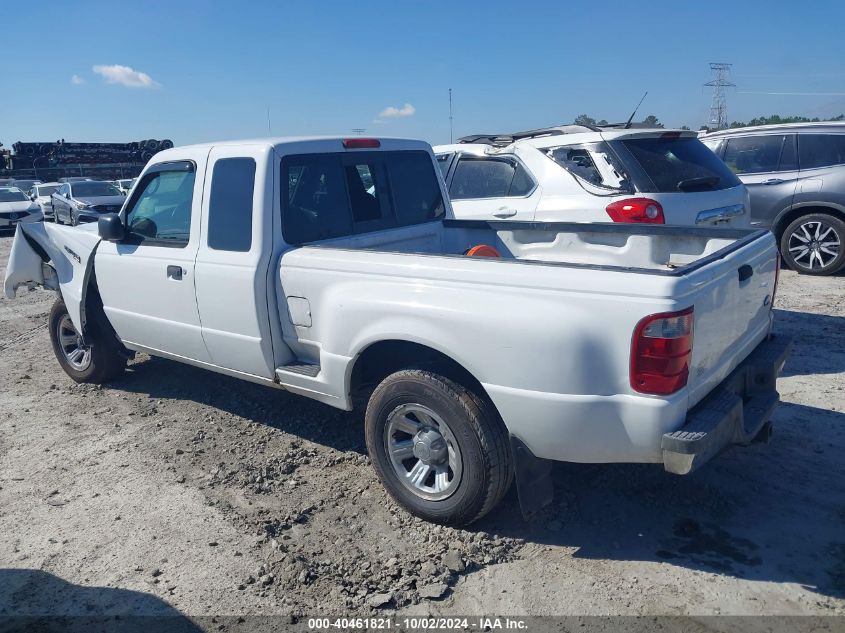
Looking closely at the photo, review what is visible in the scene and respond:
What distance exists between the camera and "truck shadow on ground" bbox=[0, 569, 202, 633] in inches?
123

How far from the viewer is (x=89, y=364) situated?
6.11 metres

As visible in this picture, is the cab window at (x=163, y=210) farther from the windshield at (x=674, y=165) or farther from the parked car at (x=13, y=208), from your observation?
the parked car at (x=13, y=208)

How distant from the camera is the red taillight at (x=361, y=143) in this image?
188 inches

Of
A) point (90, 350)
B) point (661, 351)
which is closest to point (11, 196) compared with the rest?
point (90, 350)

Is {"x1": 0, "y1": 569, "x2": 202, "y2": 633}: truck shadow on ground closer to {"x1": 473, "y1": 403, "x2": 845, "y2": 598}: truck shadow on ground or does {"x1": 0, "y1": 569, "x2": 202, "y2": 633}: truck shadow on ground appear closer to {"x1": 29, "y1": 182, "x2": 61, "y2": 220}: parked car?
{"x1": 473, "y1": 403, "x2": 845, "y2": 598}: truck shadow on ground

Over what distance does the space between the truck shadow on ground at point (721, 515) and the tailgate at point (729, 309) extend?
78 centimetres

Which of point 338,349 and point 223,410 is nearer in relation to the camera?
point 338,349

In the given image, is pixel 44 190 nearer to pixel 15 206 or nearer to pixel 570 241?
pixel 15 206

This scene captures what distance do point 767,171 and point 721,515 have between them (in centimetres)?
713

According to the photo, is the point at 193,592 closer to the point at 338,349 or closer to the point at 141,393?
the point at 338,349

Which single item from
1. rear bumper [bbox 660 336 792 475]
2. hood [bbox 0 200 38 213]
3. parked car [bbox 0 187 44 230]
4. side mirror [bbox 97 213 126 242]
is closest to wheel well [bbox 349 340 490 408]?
rear bumper [bbox 660 336 792 475]

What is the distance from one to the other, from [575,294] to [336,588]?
1.72 metres

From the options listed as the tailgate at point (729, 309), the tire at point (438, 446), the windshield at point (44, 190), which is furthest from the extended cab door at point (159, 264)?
the windshield at point (44, 190)

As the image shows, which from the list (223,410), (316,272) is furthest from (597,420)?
(223,410)
